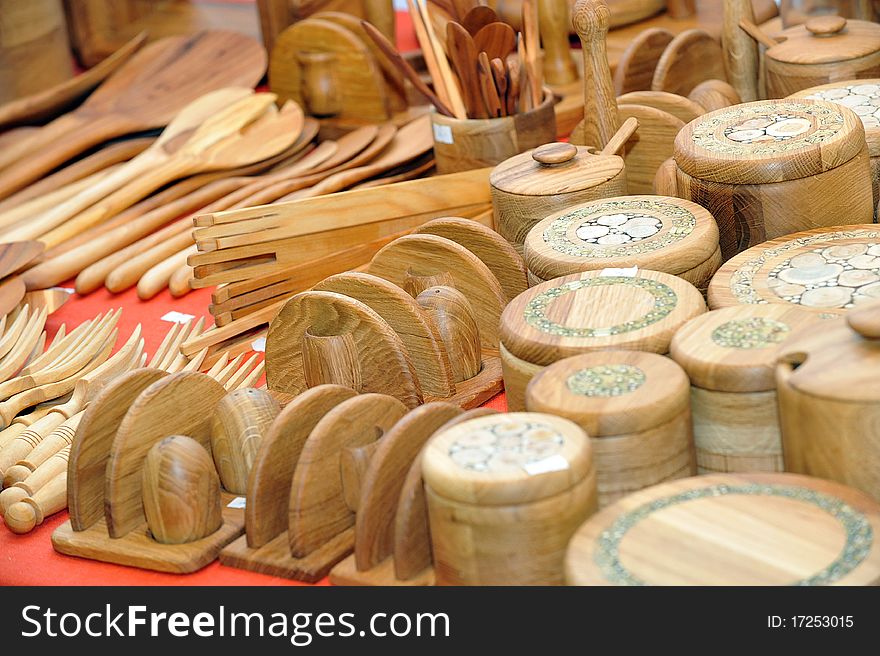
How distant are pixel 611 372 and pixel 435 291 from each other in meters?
0.48

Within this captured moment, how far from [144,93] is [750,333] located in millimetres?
2103

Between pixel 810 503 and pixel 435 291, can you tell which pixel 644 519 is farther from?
pixel 435 291

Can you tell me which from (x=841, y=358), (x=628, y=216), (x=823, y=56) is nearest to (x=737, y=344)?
(x=841, y=358)

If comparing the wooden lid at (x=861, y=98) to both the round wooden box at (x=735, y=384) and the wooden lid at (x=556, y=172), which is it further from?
the round wooden box at (x=735, y=384)

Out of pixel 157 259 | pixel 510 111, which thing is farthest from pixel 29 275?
pixel 510 111

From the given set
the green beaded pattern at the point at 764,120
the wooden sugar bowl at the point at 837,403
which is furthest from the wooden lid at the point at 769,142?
the wooden sugar bowl at the point at 837,403

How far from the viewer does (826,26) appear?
6.76 ft

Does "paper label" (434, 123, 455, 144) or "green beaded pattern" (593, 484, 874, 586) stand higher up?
"paper label" (434, 123, 455, 144)

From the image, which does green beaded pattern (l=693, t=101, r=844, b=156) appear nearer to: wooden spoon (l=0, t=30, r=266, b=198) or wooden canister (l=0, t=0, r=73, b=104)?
wooden spoon (l=0, t=30, r=266, b=198)

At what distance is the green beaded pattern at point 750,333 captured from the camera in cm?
125

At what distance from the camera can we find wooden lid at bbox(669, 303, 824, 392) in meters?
1.21

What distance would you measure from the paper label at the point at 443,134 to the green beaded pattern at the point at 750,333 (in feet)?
3.28

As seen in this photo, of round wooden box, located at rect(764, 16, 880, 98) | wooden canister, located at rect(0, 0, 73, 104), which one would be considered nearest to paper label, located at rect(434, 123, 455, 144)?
round wooden box, located at rect(764, 16, 880, 98)

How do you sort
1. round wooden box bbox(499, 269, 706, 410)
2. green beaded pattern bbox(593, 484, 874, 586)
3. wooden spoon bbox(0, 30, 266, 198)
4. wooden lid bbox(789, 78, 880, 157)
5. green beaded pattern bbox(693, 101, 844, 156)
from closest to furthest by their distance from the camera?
green beaded pattern bbox(593, 484, 874, 586), round wooden box bbox(499, 269, 706, 410), green beaded pattern bbox(693, 101, 844, 156), wooden lid bbox(789, 78, 880, 157), wooden spoon bbox(0, 30, 266, 198)
